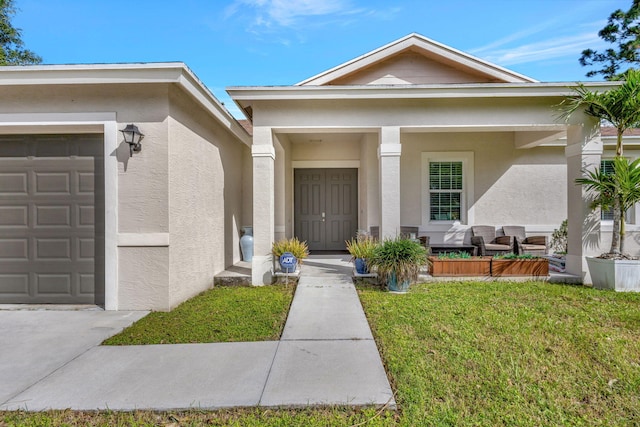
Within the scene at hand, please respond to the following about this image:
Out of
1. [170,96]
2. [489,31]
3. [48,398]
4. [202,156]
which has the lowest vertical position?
[48,398]

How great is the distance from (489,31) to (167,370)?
29.2 feet

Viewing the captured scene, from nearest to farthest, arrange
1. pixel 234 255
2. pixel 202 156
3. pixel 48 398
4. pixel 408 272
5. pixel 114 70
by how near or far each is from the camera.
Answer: pixel 48 398 → pixel 114 70 → pixel 408 272 → pixel 202 156 → pixel 234 255

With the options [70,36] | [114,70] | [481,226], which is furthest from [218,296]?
[70,36]

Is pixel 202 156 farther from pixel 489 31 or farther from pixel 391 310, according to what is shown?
pixel 489 31

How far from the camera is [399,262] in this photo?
5617 millimetres

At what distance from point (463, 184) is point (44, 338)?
29.9ft

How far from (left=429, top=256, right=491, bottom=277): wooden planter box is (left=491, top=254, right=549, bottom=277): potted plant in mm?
150

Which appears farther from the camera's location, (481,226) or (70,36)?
(70,36)

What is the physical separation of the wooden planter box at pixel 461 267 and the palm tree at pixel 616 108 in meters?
2.12

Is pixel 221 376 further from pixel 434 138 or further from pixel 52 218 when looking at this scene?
pixel 434 138

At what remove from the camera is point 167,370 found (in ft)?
9.93

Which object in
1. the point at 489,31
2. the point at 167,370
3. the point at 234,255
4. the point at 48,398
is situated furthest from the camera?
the point at 234,255

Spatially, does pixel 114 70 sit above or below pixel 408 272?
above

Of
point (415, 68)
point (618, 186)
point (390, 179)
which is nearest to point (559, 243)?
point (618, 186)
